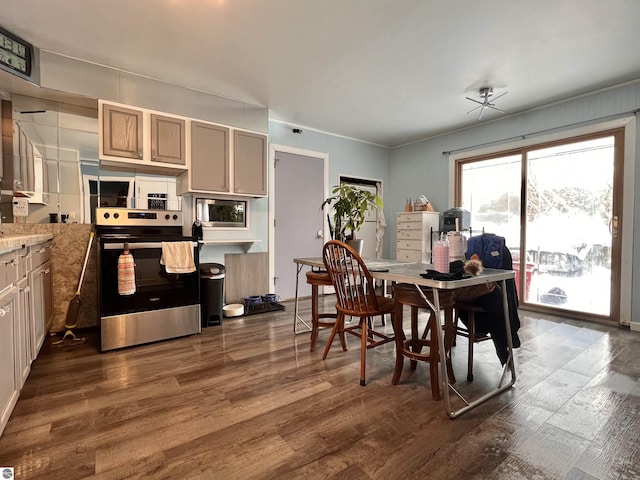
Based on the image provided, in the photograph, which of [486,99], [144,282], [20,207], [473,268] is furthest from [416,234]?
[20,207]

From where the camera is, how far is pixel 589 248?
3.70m

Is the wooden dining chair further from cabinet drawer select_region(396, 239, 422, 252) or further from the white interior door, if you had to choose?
cabinet drawer select_region(396, 239, 422, 252)

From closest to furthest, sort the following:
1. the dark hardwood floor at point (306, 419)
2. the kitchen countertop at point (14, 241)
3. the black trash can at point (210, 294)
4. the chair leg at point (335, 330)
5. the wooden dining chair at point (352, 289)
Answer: the dark hardwood floor at point (306, 419), the kitchen countertop at point (14, 241), the wooden dining chair at point (352, 289), the chair leg at point (335, 330), the black trash can at point (210, 294)

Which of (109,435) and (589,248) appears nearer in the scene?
(109,435)

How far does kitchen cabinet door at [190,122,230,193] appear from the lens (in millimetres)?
3371

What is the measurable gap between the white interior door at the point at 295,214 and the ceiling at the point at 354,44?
3.37ft

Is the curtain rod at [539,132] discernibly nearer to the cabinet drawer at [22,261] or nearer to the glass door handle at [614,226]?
the glass door handle at [614,226]

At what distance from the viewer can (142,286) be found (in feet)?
9.17

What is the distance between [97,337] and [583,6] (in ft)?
15.3

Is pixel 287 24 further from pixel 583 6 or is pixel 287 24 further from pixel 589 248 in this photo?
pixel 589 248

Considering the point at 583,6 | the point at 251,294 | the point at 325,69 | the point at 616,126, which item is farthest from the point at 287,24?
the point at 616,126

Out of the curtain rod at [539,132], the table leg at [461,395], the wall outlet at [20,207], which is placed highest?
the curtain rod at [539,132]

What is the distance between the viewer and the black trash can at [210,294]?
10.8 ft

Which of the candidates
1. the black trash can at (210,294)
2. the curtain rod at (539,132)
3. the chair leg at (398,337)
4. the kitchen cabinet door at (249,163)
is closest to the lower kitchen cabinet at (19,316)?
the black trash can at (210,294)
